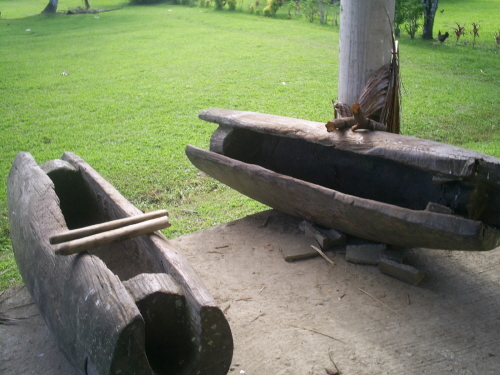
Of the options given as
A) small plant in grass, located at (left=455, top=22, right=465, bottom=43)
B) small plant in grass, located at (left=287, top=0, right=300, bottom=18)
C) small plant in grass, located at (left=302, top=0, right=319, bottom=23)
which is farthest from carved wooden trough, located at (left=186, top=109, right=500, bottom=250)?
small plant in grass, located at (left=287, top=0, right=300, bottom=18)

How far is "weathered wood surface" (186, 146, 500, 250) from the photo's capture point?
2.25m

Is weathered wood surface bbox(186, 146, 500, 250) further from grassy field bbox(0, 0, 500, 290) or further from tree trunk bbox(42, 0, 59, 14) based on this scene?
tree trunk bbox(42, 0, 59, 14)

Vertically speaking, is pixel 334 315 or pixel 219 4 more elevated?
pixel 219 4

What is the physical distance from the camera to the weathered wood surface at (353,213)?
225 centimetres

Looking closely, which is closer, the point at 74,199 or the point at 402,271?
the point at 402,271

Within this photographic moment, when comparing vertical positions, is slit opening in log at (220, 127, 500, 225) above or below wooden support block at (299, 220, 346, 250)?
above

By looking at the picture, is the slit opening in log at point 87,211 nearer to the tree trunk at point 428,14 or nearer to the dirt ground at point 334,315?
the dirt ground at point 334,315

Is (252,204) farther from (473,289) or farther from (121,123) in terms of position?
(121,123)

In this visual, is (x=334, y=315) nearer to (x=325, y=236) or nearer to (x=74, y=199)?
(x=325, y=236)

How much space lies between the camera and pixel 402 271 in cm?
285

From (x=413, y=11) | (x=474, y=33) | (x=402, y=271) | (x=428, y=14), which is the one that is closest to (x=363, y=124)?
(x=402, y=271)

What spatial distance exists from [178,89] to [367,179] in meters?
4.41

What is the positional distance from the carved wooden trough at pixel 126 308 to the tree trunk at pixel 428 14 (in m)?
8.55

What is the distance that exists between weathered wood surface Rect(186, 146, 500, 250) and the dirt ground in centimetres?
33
